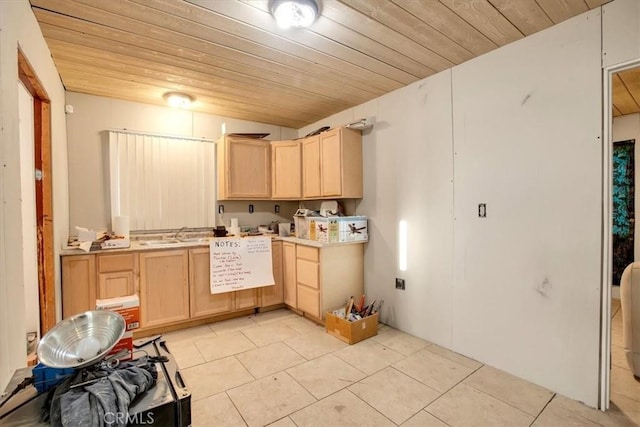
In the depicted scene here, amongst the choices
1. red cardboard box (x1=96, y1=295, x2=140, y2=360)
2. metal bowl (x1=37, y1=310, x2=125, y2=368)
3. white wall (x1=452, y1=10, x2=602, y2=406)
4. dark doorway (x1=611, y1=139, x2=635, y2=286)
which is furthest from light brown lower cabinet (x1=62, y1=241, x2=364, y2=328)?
dark doorway (x1=611, y1=139, x2=635, y2=286)

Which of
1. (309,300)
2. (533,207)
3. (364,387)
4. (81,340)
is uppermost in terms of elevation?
(533,207)

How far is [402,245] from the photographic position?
3.10m

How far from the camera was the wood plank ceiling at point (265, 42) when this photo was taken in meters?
1.81

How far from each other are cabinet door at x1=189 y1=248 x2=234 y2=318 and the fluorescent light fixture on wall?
6.51 feet

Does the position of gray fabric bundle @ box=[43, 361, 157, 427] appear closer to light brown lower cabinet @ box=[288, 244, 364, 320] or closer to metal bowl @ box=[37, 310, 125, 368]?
metal bowl @ box=[37, 310, 125, 368]

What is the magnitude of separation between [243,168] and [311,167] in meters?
0.87

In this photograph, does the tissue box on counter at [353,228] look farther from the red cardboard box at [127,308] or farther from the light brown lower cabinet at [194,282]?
the red cardboard box at [127,308]

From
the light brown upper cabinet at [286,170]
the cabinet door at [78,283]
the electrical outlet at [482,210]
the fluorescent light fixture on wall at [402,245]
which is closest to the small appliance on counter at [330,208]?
the light brown upper cabinet at [286,170]

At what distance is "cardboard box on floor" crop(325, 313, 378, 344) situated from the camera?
286 cm

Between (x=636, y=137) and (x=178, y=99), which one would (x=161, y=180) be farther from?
(x=636, y=137)

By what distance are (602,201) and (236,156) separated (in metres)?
3.43

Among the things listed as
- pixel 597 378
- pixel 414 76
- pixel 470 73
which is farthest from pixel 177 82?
pixel 597 378

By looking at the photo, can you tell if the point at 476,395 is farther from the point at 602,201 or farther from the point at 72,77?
the point at 72,77

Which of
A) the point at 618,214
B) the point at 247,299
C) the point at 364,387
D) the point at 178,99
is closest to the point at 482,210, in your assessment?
the point at 364,387
